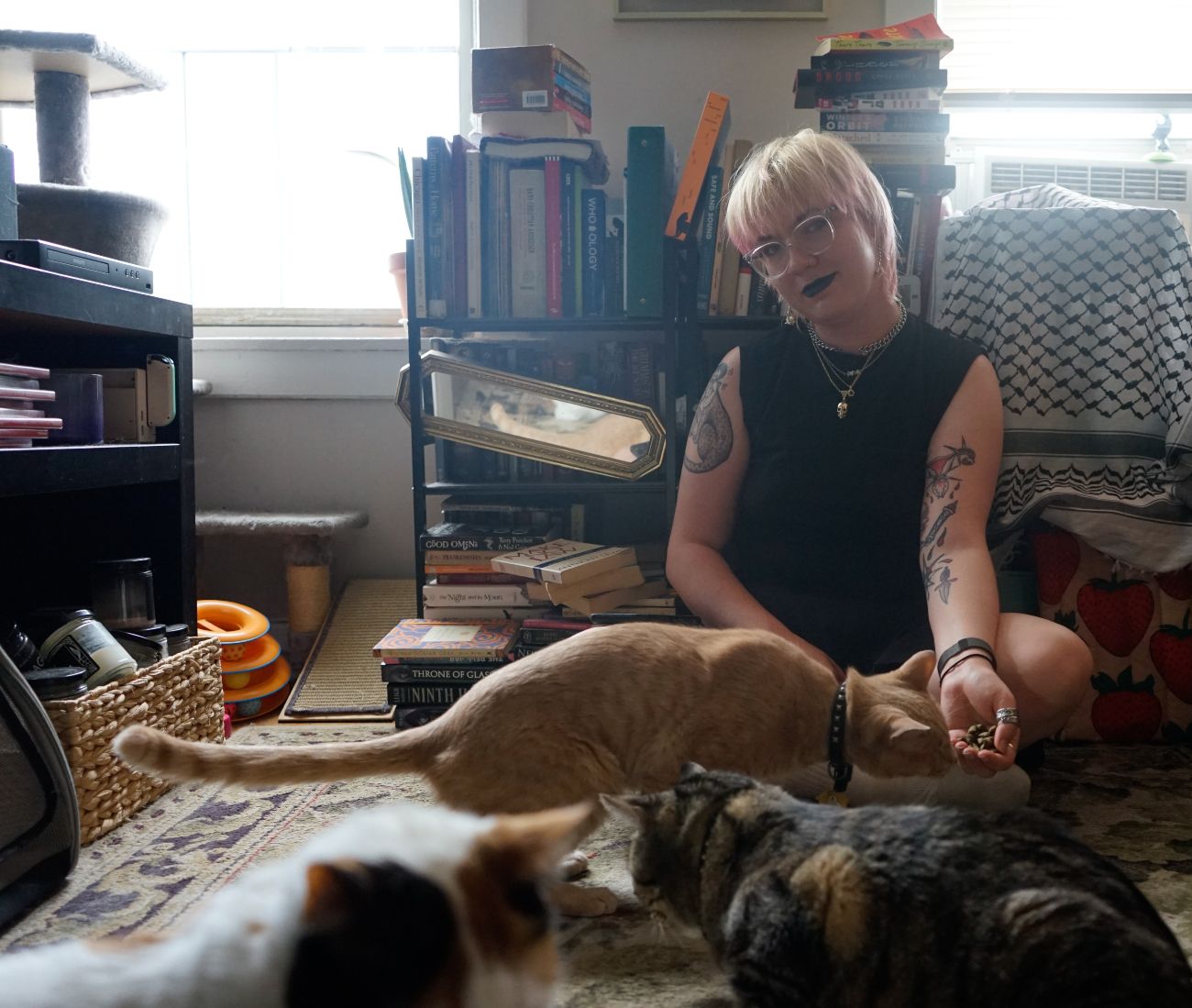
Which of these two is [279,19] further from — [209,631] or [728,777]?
[728,777]

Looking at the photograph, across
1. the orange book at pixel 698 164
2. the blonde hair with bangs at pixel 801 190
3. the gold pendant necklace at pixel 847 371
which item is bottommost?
the gold pendant necklace at pixel 847 371

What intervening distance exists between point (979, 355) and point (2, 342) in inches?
64.8

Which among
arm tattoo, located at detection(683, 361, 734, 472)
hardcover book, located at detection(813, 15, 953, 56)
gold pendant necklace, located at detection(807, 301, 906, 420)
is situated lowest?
arm tattoo, located at detection(683, 361, 734, 472)

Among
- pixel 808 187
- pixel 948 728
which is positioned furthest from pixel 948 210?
pixel 948 728

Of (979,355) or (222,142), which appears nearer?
(979,355)

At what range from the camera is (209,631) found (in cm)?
213

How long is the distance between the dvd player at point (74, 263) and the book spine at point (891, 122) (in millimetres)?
1333

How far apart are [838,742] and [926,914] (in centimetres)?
43

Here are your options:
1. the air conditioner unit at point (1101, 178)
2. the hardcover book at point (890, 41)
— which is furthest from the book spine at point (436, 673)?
the air conditioner unit at point (1101, 178)

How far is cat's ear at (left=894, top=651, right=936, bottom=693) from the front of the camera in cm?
122

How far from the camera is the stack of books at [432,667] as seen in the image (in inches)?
72.2

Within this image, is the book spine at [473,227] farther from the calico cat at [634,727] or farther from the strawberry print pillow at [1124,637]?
the strawberry print pillow at [1124,637]

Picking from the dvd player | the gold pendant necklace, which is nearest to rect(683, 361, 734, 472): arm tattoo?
the gold pendant necklace

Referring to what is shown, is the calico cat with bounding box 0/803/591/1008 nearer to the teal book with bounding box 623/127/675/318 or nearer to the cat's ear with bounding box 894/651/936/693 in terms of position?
the cat's ear with bounding box 894/651/936/693
